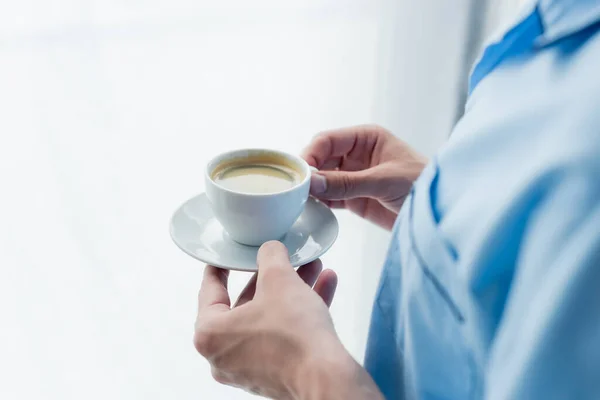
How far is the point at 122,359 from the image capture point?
0.87 meters

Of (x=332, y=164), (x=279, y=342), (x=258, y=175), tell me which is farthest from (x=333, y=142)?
(x=279, y=342)

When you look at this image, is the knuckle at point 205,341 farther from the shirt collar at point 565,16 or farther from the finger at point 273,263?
the shirt collar at point 565,16

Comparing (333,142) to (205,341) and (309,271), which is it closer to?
(309,271)

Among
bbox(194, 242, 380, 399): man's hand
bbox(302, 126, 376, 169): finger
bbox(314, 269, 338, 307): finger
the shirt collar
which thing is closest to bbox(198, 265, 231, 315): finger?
bbox(194, 242, 380, 399): man's hand

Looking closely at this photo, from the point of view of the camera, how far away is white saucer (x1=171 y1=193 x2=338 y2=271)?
611mm

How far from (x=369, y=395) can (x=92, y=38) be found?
21.0 inches

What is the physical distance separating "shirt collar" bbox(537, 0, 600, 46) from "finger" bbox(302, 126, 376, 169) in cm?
39

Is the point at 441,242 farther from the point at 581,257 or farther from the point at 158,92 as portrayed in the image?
the point at 158,92

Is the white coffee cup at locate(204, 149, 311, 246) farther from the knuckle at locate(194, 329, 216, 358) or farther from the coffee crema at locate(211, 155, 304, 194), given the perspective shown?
the knuckle at locate(194, 329, 216, 358)

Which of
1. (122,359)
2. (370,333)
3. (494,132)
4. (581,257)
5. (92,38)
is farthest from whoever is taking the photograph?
(122,359)

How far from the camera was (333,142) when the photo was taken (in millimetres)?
801

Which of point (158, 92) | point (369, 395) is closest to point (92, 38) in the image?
point (158, 92)

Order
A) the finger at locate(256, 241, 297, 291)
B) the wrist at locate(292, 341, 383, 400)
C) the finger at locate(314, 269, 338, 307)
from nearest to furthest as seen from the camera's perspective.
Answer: the wrist at locate(292, 341, 383, 400)
the finger at locate(256, 241, 297, 291)
the finger at locate(314, 269, 338, 307)

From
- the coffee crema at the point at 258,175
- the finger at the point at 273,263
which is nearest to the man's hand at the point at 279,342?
the finger at the point at 273,263
